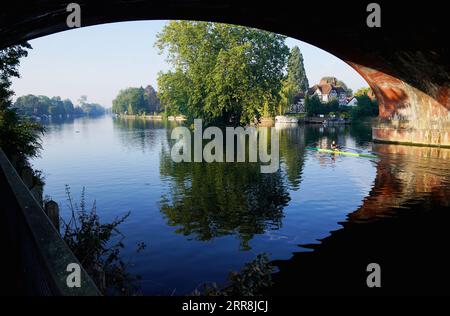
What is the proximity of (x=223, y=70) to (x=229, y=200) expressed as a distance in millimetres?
39627

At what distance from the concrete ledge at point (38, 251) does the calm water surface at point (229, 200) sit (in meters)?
3.85

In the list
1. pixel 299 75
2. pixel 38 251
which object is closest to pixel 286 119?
pixel 299 75

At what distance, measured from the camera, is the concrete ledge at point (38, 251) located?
170 inches

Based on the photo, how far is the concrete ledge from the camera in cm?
432

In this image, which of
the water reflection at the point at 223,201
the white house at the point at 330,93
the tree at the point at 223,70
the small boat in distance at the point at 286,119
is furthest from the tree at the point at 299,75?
the water reflection at the point at 223,201

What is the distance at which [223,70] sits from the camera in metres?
54.8

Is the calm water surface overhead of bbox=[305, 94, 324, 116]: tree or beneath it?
beneath

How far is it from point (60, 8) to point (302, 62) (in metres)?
157

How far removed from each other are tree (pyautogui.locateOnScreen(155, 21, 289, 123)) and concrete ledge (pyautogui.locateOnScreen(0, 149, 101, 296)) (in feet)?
158

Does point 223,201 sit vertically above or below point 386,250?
above

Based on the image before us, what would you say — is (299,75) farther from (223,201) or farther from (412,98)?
(223,201)

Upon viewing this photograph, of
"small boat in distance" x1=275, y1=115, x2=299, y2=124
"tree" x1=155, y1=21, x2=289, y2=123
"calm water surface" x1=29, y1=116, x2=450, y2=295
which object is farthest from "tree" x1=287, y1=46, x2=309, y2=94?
"calm water surface" x1=29, y1=116, x2=450, y2=295

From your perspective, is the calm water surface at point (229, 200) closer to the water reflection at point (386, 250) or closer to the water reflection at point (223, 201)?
the water reflection at point (223, 201)

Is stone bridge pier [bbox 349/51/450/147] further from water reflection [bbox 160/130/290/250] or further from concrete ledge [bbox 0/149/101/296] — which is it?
concrete ledge [bbox 0/149/101/296]
